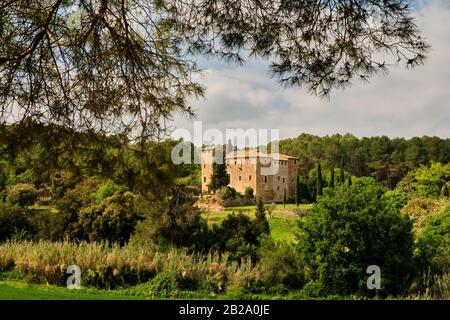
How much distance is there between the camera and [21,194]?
22.5 meters

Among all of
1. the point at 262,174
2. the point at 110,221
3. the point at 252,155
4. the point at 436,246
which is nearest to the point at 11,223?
the point at 110,221

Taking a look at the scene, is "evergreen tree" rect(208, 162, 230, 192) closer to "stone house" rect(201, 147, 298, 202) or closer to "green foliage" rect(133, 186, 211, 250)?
"stone house" rect(201, 147, 298, 202)

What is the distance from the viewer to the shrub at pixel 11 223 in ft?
56.5

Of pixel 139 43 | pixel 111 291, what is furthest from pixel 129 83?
pixel 111 291

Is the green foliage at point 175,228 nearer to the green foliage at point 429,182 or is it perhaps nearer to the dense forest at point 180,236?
the dense forest at point 180,236

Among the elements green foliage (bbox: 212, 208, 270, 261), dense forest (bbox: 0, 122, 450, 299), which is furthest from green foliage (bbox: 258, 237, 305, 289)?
green foliage (bbox: 212, 208, 270, 261)

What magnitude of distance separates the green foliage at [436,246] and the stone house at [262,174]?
30146 mm

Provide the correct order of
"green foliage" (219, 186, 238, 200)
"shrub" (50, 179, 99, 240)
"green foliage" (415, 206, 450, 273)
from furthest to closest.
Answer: "green foliage" (219, 186, 238, 200), "shrub" (50, 179, 99, 240), "green foliage" (415, 206, 450, 273)

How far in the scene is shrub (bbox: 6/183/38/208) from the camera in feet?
74.0

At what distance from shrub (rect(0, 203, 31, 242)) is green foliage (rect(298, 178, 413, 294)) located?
10776 mm

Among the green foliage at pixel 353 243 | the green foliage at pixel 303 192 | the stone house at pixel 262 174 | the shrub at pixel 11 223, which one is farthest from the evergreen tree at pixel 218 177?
the green foliage at pixel 353 243

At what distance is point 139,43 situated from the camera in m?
5.30

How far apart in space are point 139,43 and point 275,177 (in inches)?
1609
